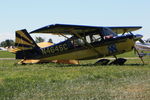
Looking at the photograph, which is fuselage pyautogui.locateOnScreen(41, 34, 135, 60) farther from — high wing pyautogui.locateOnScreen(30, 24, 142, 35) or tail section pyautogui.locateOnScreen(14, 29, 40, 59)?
high wing pyautogui.locateOnScreen(30, 24, 142, 35)

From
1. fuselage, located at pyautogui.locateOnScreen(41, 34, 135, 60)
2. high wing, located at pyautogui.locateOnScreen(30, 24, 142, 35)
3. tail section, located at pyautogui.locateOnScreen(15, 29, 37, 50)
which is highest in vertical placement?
high wing, located at pyautogui.locateOnScreen(30, 24, 142, 35)

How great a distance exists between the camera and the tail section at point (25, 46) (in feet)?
62.6

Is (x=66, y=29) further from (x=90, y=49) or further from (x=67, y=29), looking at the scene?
(x=90, y=49)

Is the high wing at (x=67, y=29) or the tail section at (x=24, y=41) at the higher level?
the high wing at (x=67, y=29)

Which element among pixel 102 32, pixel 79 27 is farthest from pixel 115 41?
pixel 79 27

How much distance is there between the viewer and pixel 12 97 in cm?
662

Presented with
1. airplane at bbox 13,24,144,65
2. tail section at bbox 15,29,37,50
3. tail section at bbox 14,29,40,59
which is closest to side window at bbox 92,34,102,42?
airplane at bbox 13,24,144,65

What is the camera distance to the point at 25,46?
19.5 m

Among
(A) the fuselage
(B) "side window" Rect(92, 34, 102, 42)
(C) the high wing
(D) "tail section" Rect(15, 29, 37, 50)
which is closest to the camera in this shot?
(C) the high wing

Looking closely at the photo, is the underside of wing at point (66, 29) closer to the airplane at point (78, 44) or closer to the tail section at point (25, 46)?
the airplane at point (78, 44)

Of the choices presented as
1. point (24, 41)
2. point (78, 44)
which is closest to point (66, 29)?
point (78, 44)

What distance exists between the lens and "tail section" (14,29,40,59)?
19.1 m

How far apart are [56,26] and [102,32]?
2.80m

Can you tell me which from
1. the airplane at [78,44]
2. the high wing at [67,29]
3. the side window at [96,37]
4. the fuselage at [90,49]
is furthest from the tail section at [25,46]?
the side window at [96,37]
